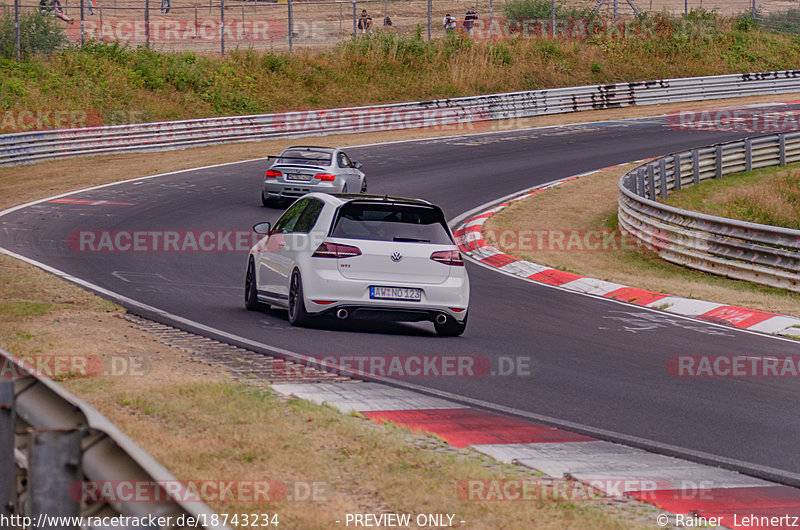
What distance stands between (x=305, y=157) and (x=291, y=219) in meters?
11.0

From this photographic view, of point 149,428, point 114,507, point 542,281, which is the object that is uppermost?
point 114,507

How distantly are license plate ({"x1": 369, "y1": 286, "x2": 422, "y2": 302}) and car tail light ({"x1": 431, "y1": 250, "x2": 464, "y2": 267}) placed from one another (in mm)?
416

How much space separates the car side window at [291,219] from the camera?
503 inches

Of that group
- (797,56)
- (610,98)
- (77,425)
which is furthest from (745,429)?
(797,56)

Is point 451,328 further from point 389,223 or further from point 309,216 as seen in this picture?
point 309,216

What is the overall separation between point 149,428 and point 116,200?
18.3 m

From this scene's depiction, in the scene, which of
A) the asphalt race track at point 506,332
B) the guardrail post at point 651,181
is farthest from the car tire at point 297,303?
the guardrail post at point 651,181

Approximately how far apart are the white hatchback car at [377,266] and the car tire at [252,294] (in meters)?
1.28

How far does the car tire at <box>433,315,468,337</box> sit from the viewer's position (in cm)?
1179

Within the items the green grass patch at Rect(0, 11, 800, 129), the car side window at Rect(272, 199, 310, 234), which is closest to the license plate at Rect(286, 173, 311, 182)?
the car side window at Rect(272, 199, 310, 234)

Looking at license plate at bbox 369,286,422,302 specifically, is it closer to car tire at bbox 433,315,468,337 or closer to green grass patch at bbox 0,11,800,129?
car tire at bbox 433,315,468,337

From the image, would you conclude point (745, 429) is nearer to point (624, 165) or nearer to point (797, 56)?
point (624, 165)

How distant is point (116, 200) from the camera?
24047mm

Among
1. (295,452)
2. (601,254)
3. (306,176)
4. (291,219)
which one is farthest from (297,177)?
(295,452)
